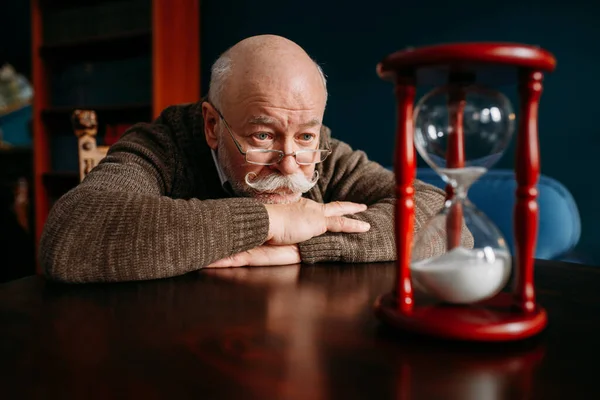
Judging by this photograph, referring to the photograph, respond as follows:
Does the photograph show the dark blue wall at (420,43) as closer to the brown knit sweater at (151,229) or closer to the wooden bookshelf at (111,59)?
the wooden bookshelf at (111,59)

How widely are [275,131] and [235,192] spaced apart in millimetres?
231

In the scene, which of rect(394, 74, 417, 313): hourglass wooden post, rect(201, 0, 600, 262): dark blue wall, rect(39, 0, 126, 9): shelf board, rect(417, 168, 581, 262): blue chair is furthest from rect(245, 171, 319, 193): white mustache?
rect(39, 0, 126, 9): shelf board

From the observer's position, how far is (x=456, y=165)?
0.67 meters

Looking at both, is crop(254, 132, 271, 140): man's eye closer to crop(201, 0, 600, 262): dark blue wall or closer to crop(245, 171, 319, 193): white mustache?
crop(245, 171, 319, 193): white mustache

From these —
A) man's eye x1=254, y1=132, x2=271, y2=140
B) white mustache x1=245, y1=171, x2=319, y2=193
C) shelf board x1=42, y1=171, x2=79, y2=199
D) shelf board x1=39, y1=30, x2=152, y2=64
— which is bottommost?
shelf board x1=42, y1=171, x2=79, y2=199

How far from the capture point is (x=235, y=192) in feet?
4.63

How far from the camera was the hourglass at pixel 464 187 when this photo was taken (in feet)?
1.94

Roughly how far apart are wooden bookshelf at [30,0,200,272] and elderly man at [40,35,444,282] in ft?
5.48

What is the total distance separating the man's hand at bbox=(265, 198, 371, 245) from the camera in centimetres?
109

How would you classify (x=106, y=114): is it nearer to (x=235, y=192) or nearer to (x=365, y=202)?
(x=235, y=192)

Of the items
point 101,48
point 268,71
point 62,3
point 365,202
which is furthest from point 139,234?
point 62,3

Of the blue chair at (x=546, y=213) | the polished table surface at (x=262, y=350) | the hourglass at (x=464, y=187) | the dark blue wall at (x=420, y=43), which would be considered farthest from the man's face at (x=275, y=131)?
the dark blue wall at (x=420, y=43)

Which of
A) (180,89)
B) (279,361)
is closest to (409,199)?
(279,361)

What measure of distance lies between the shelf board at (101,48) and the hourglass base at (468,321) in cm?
282
